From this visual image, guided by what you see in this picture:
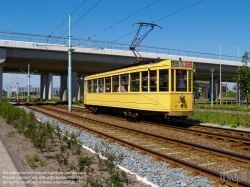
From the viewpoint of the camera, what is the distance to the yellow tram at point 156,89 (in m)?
13.3

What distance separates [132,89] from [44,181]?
10.4m

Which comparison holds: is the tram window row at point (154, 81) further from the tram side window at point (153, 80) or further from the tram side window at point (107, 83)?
the tram side window at point (107, 83)

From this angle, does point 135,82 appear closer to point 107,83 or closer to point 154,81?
point 154,81

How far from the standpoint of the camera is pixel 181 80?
1364 cm

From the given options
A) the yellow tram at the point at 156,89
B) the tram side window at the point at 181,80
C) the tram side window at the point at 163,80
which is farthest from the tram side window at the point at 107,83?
the tram side window at the point at 181,80

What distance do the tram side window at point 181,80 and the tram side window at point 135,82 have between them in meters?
2.07

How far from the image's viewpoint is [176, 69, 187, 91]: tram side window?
1351 cm

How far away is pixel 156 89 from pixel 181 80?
46.5 inches

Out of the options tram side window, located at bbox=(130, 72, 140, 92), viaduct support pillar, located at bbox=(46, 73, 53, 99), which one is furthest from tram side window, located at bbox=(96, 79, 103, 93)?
viaduct support pillar, located at bbox=(46, 73, 53, 99)

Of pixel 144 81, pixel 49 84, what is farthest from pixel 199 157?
pixel 49 84

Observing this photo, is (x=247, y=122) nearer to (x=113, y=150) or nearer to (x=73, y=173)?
(x=113, y=150)

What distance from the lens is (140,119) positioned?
1630 centimetres

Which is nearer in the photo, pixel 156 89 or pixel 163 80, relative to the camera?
pixel 163 80

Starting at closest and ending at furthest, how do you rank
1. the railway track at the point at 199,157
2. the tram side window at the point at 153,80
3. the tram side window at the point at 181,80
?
the railway track at the point at 199,157, the tram side window at the point at 181,80, the tram side window at the point at 153,80
